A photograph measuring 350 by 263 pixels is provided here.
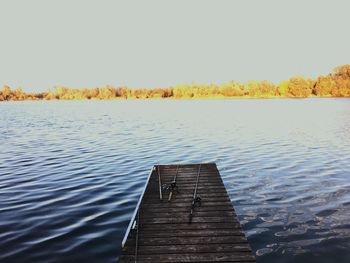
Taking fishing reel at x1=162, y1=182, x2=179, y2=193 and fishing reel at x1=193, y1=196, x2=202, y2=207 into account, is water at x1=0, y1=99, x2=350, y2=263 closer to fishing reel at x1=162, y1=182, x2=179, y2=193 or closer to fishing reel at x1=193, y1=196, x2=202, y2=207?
fishing reel at x1=162, y1=182, x2=179, y2=193

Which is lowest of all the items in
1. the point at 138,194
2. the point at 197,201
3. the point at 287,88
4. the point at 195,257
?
the point at 138,194

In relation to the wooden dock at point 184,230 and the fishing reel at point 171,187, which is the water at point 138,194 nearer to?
the wooden dock at point 184,230

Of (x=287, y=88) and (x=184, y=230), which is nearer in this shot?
(x=184, y=230)

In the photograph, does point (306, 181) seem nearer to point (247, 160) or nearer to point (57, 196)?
point (247, 160)

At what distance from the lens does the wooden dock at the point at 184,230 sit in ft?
24.6

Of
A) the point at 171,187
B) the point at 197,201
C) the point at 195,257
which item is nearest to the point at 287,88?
the point at 171,187

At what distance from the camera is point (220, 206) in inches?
421

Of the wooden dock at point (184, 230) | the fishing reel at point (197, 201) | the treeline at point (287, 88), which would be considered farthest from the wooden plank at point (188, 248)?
the treeline at point (287, 88)

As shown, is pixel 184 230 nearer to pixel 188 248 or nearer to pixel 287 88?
Result: pixel 188 248

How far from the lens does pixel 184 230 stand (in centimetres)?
884

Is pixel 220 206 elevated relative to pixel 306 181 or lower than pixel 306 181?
elevated

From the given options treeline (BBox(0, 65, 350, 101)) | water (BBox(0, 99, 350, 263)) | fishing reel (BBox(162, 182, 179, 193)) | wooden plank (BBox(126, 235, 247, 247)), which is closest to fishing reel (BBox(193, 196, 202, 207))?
fishing reel (BBox(162, 182, 179, 193))

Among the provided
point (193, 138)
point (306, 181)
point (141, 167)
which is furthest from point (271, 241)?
point (193, 138)

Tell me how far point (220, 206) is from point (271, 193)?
19.2 feet
